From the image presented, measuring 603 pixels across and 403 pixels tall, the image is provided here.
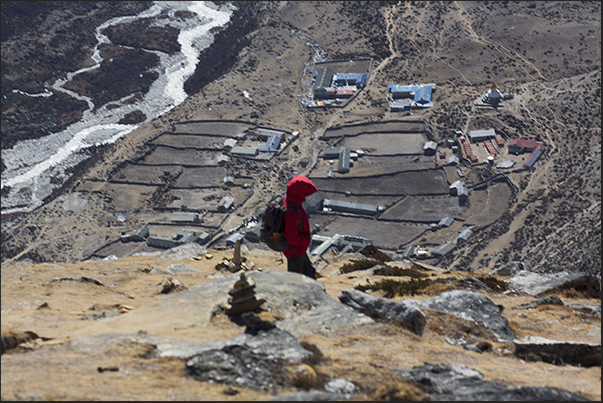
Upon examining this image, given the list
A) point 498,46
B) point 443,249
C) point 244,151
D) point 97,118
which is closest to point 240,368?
point 443,249

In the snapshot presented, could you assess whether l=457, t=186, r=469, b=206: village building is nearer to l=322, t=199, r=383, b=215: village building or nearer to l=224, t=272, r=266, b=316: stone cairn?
l=322, t=199, r=383, b=215: village building

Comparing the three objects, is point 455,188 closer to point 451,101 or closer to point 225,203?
point 451,101

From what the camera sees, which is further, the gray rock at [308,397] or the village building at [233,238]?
the village building at [233,238]

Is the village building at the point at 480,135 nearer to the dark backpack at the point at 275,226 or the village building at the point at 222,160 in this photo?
the village building at the point at 222,160

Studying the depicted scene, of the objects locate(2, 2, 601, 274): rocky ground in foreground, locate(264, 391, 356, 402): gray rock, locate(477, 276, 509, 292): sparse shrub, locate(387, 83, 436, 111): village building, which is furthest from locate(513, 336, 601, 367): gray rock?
locate(387, 83, 436, 111): village building

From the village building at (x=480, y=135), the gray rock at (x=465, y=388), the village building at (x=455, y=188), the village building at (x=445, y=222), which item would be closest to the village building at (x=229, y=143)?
the village building at (x=455, y=188)

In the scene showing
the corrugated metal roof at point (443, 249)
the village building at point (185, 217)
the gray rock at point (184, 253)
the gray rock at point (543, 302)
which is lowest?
the village building at point (185, 217)

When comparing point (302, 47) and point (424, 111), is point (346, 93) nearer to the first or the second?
point (424, 111)
